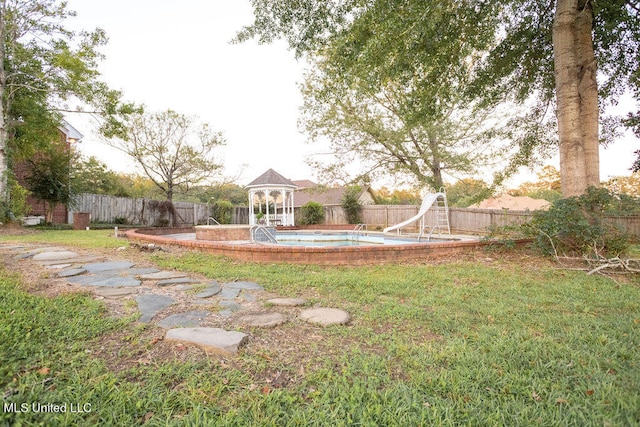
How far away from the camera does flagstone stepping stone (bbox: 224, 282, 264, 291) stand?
3491 mm

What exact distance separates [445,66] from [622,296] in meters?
5.53

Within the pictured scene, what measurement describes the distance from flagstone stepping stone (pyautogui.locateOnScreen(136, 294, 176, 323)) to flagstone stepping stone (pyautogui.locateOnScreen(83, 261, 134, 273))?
1.43 m

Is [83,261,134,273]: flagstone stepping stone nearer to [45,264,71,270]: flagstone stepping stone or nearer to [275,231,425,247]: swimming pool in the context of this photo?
[45,264,71,270]: flagstone stepping stone

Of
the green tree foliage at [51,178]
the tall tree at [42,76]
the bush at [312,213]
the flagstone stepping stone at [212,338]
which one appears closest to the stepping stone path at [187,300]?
the flagstone stepping stone at [212,338]

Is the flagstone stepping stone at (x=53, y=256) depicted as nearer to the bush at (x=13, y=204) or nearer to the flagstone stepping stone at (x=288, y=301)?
the flagstone stepping stone at (x=288, y=301)

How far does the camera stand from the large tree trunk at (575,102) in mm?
5383

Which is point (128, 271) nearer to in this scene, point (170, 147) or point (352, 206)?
point (352, 206)

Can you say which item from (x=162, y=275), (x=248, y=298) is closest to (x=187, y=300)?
(x=248, y=298)

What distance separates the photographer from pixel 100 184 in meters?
20.1

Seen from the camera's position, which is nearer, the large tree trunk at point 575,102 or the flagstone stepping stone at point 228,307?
the flagstone stepping stone at point 228,307

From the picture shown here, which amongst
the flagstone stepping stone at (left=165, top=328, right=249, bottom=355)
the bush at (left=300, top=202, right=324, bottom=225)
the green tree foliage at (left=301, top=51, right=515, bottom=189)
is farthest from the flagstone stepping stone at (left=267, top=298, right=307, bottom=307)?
the bush at (left=300, top=202, right=324, bottom=225)

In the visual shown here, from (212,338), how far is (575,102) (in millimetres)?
6583

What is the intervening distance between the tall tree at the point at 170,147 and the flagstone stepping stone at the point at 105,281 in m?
18.4

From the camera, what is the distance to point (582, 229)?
4.91 metres
